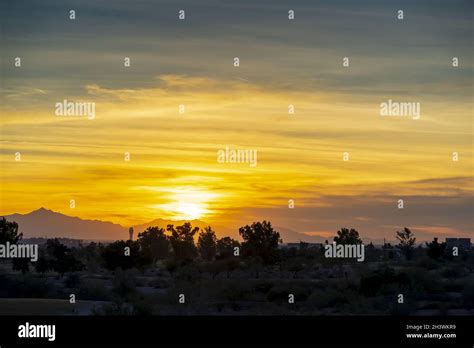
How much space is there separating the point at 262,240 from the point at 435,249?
15.4 metres

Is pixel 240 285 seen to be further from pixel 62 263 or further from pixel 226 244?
pixel 226 244

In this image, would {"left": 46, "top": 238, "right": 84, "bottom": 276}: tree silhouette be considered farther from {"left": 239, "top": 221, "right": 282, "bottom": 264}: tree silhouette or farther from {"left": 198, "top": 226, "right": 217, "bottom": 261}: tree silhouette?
{"left": 198, "top": 226, "right": 217, "bottom": 261}: tree silhouette

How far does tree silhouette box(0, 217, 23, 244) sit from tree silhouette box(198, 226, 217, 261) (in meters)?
22.2

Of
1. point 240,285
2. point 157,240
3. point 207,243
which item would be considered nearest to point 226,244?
point 207,243

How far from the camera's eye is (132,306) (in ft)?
102

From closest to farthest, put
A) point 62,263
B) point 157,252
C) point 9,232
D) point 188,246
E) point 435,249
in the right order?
point 9,232 < point 62,263 < point 435,249 < point 157,252 < point 188,246

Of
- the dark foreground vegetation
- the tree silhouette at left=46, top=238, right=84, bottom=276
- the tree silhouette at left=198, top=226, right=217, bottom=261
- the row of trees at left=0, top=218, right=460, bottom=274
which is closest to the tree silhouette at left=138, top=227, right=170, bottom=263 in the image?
the row of trees at left=0, top=218, right=460, bottom=274

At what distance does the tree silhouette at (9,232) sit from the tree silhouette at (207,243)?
22249 mm

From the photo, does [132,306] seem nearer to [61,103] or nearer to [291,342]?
[61,103]

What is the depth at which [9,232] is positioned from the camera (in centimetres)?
5328

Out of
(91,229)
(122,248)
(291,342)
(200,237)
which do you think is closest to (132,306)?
(291,342)

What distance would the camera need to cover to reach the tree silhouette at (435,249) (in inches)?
2628

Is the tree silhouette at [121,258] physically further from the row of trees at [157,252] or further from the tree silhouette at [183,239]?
the tree silhouette at [183,239]

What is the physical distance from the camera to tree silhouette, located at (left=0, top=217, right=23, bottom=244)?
171ft
